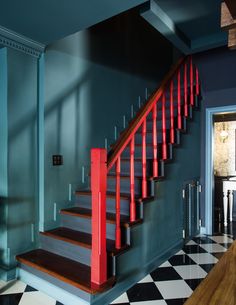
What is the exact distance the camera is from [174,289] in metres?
2.43

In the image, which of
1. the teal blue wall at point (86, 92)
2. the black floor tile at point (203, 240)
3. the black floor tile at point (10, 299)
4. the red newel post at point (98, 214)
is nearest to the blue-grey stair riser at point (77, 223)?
the teal blue wall at point (86, 92)

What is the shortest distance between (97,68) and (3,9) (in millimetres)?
1657

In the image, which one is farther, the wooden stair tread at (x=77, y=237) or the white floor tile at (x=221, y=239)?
the white floor tile at (x=221, y=239)

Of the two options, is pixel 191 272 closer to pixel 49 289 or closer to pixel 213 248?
pixel 213 248

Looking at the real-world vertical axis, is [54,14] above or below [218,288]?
above

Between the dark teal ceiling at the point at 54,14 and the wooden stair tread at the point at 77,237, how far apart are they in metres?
1.97

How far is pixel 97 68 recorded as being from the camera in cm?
358

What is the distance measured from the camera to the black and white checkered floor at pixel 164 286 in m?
2.23

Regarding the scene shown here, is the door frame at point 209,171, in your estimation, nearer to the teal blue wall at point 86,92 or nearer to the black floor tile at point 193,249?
the black floor tile at point 193,249

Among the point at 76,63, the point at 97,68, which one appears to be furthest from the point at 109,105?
the point at 76,63

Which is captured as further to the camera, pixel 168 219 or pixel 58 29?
pixel 168 219

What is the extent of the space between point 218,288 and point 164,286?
1758mm

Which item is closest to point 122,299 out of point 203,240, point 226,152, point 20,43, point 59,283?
point 59,283

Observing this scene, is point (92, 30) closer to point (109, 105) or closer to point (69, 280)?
point (109, 105)
